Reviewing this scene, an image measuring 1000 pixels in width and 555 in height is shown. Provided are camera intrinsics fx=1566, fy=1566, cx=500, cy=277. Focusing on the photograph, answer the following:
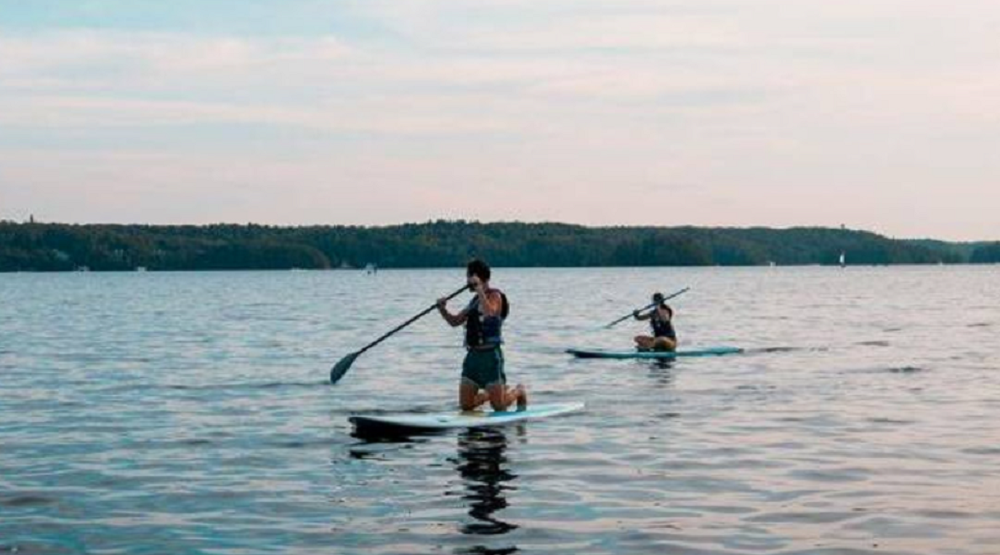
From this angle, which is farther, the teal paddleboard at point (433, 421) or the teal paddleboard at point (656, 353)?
the teal paddleboard at point (656, 353)

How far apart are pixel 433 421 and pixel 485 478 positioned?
3.67 meters

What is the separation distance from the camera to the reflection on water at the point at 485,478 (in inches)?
521

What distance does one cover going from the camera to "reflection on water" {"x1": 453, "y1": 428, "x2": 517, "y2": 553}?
521 inches

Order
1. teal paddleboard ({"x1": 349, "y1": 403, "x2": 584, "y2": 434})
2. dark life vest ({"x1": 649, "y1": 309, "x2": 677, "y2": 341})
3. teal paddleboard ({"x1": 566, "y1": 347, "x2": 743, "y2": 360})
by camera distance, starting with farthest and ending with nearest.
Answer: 1. dark life vest ({"x1": 649, "y1": 309, "x2": 677, "y2": 341})
2. teal paddleboard ({"x1": 566, "y1": 347, "x2": 743, "y2": 360})
3. teal paddleboard ({"x1": 349, "y1": 403, "x2": 584, "y2": 434})

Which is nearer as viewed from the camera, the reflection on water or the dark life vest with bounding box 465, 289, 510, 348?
the reflection on water

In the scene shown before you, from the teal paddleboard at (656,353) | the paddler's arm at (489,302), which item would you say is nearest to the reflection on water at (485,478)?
the paddler's arm at (489,302)

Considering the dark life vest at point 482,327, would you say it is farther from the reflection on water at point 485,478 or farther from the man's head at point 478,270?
the reflection on water at point 485,478

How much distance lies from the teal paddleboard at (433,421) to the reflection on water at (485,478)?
0.16 meters

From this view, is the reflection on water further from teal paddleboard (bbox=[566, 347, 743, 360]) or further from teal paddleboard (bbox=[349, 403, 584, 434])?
teal paddleboard (bbox=[566, 347, 743, 360])

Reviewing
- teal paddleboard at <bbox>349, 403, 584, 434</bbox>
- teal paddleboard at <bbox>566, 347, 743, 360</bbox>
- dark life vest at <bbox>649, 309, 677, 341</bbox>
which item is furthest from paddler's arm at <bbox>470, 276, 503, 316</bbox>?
dark life vest at <bbox>649, 309, 677, 341</bbox>

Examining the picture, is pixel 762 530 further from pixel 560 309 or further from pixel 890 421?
pixel 560 309

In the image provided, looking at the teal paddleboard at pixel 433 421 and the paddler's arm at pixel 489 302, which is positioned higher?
the paddler's arm at pixel 489 302

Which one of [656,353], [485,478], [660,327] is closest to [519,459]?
[485,478]

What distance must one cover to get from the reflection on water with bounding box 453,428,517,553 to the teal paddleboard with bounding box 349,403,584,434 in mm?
159
